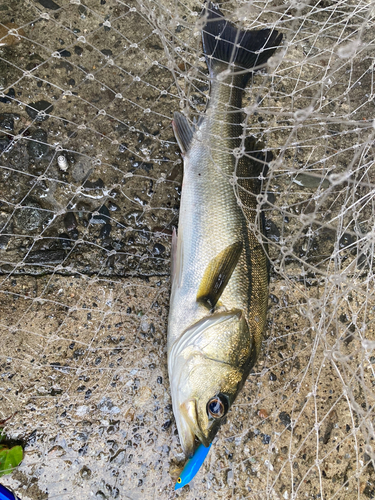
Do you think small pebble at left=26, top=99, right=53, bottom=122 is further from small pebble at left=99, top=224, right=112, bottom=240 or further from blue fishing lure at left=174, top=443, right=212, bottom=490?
blue fishing lure at left=174, top=443, right=212, bottom=490

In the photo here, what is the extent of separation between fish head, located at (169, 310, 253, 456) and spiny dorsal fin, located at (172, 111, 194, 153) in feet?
3.76

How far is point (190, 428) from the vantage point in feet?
6.89

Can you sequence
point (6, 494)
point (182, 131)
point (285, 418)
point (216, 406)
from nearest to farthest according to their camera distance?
point (216, 406), point (6, 494), point (182, 131), point (285, 418)

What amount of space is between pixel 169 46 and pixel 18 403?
2.67 meters

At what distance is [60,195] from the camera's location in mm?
2537

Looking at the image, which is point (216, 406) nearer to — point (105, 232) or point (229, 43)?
point (105, 232)

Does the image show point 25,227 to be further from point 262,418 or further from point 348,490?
point 348,490

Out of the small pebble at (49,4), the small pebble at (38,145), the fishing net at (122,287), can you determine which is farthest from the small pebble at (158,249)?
the small pebble at (49,4)

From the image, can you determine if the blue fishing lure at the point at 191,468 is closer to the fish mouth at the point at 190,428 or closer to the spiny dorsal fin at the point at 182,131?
the fish mouth at the point at 190,428

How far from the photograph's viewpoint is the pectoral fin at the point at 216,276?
218cm

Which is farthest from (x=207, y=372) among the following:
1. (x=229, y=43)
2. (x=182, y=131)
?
(x=229, y=43)

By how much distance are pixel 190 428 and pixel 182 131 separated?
1.86 m

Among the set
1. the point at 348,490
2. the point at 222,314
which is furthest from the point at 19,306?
the point at 348,490

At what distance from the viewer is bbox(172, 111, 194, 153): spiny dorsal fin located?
96.6 inches
